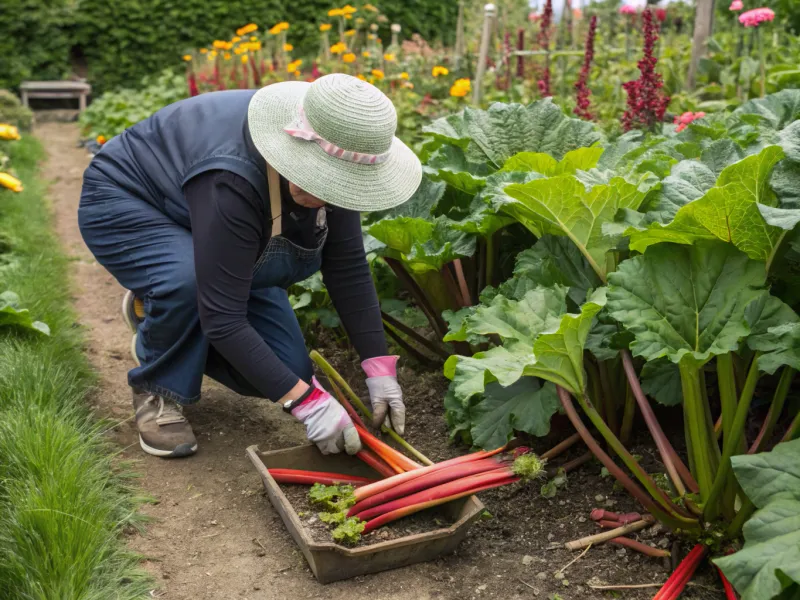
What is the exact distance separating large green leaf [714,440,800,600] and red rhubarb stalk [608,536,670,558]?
458 millimetres

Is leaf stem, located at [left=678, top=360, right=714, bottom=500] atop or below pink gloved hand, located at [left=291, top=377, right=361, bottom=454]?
atop

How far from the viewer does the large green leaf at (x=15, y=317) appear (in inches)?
130

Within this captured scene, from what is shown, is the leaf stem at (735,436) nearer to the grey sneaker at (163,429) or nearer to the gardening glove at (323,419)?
the gardening glove at (323,419)

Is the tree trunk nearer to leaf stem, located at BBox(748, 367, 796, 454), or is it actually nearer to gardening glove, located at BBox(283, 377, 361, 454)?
leaf stem, located at BBox(748, 367, 796, 454)

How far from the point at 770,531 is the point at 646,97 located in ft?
8.52

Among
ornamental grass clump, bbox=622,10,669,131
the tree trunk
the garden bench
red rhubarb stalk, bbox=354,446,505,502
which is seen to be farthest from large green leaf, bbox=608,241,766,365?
the garden bench

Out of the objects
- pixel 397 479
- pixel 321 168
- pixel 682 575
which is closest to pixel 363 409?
pixel 397 479

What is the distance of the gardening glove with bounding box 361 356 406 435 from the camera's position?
278cm

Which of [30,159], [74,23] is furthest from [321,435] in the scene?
[74,23]

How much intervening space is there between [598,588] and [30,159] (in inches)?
277

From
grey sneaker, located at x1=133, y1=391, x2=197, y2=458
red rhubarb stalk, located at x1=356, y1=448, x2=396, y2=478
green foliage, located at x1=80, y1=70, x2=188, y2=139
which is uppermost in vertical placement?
red rhubarb stalk, located at x1=356, y1=448, x2=396, y2=478

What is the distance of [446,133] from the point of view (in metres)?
3.18

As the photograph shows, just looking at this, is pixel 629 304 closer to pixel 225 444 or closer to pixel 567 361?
pixel 567 361

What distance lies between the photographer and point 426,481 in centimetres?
242
